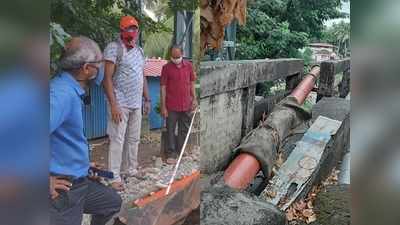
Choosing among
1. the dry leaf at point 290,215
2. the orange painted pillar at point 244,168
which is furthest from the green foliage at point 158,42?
the dry leaf at point 290,215

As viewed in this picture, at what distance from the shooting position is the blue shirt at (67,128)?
1.72m

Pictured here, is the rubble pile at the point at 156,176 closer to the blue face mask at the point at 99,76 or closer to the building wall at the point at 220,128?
the blue face mask at the point at 99,76

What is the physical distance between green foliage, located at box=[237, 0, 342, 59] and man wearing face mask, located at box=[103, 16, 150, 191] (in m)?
1.05

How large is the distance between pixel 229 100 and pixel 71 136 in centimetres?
133

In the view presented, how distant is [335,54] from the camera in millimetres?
2570

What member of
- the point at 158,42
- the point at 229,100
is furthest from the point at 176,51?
the point at 229,100

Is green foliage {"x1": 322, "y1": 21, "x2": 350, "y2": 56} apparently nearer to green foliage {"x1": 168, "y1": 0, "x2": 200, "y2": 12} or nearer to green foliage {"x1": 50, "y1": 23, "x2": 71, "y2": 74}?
green foliage {"x1": 168, "y1": 0, "x2": 200, "y2": 12}

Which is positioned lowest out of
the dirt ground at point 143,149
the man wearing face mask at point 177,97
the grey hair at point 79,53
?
the dirt ground at point 143,149

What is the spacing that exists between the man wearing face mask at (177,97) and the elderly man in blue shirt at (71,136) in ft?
1.19

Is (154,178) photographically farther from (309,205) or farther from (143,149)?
(309,205)

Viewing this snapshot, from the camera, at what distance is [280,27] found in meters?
2.81

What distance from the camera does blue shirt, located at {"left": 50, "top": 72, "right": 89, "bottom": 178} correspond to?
5.65 feet

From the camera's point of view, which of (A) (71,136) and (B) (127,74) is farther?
(B) (127,74)

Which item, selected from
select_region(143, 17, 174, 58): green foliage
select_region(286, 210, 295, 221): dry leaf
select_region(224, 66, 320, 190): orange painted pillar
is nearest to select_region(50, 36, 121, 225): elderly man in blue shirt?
select_region(143, 17, 174, 58): green foliage
